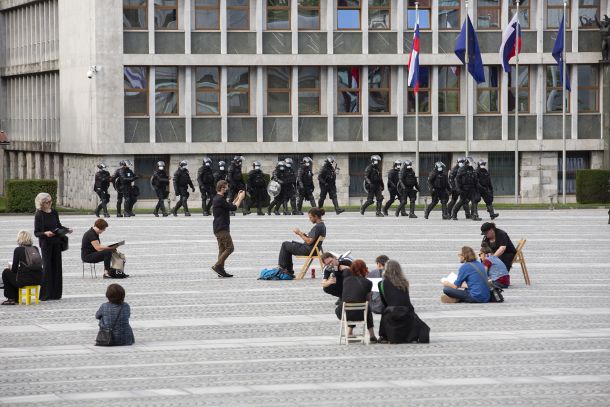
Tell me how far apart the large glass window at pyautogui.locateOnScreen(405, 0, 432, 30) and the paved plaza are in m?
30.7

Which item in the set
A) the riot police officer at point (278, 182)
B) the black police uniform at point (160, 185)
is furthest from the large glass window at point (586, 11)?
the black police uniform at point (160, 185)

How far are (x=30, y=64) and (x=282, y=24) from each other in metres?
15.5

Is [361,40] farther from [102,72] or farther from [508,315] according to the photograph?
[508,315]

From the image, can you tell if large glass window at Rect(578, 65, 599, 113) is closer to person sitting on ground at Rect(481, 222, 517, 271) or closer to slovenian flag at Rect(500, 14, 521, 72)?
slovenian flag at Rect(500, 14, 521, 72)

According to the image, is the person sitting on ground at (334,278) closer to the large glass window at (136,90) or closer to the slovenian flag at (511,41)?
the slovenian flag at (511,41)

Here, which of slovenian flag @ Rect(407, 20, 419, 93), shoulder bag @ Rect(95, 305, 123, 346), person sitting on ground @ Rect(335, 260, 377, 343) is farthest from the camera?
slovenian flag @ Rect(407, 20, 419, 93)

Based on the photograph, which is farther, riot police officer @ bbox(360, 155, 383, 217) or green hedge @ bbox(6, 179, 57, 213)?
green hedge @ bbox(6, 179, 57, 213)

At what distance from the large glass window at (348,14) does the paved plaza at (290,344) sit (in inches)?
1189

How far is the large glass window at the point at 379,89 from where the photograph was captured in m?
64.6

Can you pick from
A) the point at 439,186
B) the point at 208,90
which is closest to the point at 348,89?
the point at 208,90

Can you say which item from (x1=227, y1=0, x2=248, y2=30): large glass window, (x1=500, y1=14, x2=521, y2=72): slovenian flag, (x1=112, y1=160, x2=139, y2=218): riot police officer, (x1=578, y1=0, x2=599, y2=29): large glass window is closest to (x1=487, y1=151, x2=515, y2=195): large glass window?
(x1=578, y1=0, x2=599, y2=29): large glass window

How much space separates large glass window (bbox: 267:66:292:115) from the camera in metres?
64.1

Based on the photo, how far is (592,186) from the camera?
5909 cm

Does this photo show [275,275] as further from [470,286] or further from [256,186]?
[256,186]
